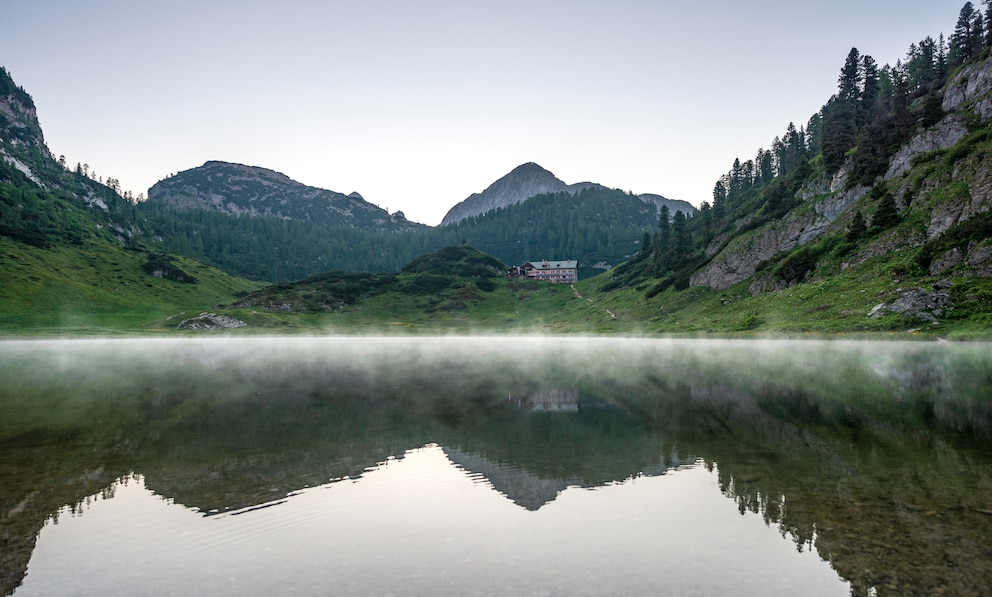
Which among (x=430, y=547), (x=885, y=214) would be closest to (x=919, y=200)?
(x=885, y=214)

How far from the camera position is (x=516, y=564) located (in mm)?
10609

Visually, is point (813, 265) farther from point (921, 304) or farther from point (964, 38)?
point (964, 38)

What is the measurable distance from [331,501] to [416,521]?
9.74 ft

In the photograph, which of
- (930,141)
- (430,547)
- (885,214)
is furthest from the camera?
(930,141)

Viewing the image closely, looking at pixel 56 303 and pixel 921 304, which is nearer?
pixel 921 304

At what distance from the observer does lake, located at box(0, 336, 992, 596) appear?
1006cm

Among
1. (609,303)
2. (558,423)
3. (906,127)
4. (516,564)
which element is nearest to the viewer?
(516,564)

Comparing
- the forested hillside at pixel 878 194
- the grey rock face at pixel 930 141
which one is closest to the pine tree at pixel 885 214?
the forested hillside at pixel 878 194

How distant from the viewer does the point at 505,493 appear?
50.5 ft

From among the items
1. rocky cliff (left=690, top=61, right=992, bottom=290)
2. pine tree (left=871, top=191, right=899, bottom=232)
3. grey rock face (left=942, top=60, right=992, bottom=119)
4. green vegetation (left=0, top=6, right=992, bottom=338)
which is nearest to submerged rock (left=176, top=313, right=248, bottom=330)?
green vegetation (left=0, top=6, right=992, bottom=338)

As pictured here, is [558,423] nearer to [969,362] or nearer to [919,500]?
[919,500]

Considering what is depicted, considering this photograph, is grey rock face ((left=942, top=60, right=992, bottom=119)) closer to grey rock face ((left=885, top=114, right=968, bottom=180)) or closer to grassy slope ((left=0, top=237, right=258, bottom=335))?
grey rock face ((left=885, top=114, right=968, bottom=180))

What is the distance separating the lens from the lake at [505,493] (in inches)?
396

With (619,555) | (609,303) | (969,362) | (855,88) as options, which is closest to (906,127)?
(855,88)
